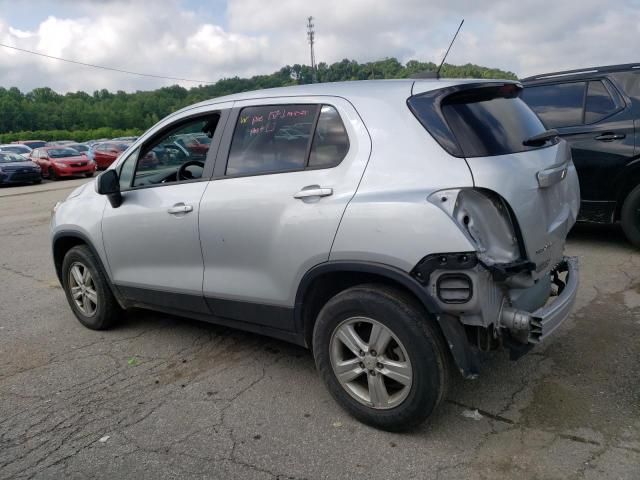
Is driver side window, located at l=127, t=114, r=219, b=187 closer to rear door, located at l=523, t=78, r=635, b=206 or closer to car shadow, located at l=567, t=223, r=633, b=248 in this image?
rear door, located at l=523, t=78, r=635, b=206

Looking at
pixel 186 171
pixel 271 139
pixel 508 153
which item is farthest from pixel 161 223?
pixel 508 153

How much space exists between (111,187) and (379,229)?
225cm

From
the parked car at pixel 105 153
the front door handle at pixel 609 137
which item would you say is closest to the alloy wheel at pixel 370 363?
the front door handle at pixel 609 137

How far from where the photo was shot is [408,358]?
9.15 feet

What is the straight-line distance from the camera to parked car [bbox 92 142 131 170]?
27.1 m

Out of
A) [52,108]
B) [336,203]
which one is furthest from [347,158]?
[52,108]

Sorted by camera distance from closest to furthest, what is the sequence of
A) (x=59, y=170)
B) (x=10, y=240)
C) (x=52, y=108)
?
(x=10, y=240)
(x=59, y=170)
(x=52, y=108)

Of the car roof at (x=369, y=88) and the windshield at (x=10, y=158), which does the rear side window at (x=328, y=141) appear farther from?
the windshield at (x=10, y=158)

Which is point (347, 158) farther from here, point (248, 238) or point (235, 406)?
point (235, 406)

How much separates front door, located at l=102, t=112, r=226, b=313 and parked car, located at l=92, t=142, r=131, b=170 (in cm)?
2418

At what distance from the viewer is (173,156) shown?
14.1 ft

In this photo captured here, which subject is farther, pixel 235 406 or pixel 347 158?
pixel 235 406

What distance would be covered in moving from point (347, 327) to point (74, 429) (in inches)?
66.2

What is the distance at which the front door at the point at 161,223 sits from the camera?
12.3ft
